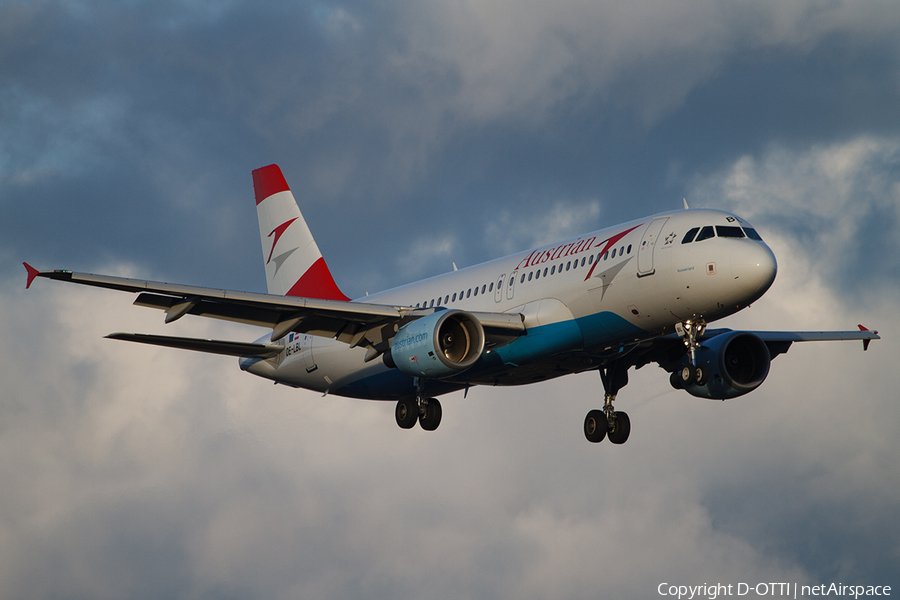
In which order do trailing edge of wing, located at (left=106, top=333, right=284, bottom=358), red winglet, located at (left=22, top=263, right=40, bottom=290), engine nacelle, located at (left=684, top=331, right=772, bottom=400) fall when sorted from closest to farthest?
red winglet, located at (left=22, top=263, right=40, bottom=290), trailing edge of wing, located at (left=106, top=333, right=284, bottom=358), engine nacelle, located at (left=684, top=331, right=772, bottom=400)

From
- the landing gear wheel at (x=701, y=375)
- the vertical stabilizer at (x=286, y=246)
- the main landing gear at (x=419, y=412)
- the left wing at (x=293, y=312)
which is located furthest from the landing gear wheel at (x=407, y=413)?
the landing gear wheel at (x=701, y=375)

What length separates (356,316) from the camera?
Answer: 3409cm

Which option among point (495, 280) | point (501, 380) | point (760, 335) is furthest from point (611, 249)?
point (760, 335)

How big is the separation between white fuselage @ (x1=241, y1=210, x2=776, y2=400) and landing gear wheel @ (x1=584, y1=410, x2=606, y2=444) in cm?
305

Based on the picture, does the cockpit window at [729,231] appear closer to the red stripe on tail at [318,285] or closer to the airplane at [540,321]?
the airplane at [540,321]

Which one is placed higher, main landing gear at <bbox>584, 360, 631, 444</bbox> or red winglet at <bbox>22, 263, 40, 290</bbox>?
main landing gear at <bbox>584, 360, 631, 444</bbox>

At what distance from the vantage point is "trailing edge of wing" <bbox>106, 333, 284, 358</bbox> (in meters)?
34.0

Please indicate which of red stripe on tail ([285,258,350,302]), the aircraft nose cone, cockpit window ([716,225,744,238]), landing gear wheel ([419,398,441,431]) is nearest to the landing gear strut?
the aircraft nose cone

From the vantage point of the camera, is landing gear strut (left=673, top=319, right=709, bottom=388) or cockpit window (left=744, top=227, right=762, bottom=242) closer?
cockpit window (left=744, top=227, right=762, bottom=242)

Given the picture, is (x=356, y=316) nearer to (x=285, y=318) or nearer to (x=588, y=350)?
(x=285, y=318)

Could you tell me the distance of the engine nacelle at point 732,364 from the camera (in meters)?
38.0

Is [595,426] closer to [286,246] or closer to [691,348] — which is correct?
[691,348]

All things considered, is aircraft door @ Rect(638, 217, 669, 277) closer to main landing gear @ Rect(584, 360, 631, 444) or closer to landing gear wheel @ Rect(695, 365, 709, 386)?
landing gear wheel @ Rect(695, 365, 709, 386)

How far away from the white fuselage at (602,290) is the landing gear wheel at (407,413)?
1.77ft
